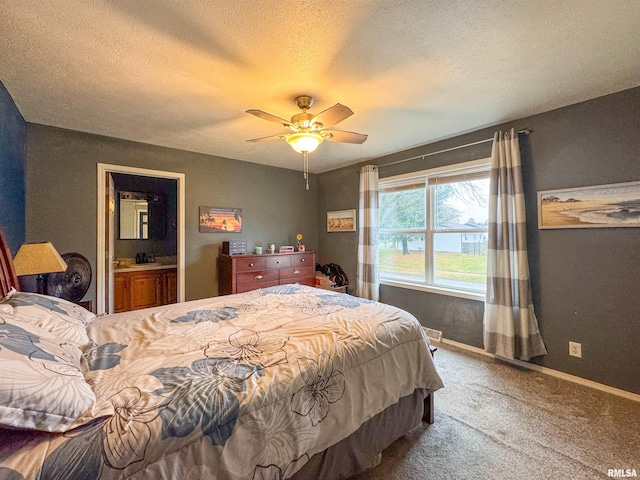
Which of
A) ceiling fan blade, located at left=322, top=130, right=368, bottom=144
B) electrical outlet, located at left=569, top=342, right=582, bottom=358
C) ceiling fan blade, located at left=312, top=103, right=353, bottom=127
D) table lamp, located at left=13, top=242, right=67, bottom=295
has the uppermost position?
ceiling fan blade, located at left=312, top=103, right=353, bottom=127

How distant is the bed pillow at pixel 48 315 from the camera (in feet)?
4.18

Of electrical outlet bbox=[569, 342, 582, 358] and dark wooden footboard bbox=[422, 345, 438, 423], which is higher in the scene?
electrical outlet bbox=[569, 342, 582, 358]

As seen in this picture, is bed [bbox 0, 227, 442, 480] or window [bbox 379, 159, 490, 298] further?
window [bbox 379, 159, 490, 298]

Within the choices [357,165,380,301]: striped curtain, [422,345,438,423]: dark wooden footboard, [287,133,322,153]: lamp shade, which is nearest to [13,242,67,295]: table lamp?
[287,133,322,153]: lamp shade

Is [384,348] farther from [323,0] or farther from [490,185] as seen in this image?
[490,185]

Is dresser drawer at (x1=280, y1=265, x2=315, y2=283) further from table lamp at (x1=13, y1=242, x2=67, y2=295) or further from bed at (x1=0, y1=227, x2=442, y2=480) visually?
table lamp at (x1=13, y1=242, x2=67, y2=295)

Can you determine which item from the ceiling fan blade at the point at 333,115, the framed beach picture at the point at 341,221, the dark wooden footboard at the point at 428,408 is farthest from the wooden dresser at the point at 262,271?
the dark wooden footboard at the point at 428,408

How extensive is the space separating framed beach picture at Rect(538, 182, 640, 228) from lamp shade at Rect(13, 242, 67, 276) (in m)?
4.13

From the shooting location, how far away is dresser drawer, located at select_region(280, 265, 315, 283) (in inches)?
164

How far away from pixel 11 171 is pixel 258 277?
2572 millimetres

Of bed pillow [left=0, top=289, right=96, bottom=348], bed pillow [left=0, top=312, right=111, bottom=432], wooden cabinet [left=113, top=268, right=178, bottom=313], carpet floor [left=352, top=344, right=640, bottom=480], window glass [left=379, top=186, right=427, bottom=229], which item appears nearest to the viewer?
bed pillow [left=0, top=312, right=111, bottom=432]

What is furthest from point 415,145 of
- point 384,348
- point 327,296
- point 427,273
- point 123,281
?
point 123,281

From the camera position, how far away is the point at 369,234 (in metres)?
4.02

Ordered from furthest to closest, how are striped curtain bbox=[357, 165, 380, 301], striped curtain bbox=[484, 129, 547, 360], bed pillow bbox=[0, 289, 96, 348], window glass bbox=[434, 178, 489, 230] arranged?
striped curtain bbox=[357, 165, 380, 301]
window glass bbox=[434, 178, 489, 230]
striped curtain bbox=[484, 129, 547, 360]
bed pillow bbox=[0, 289, 96, 348]
